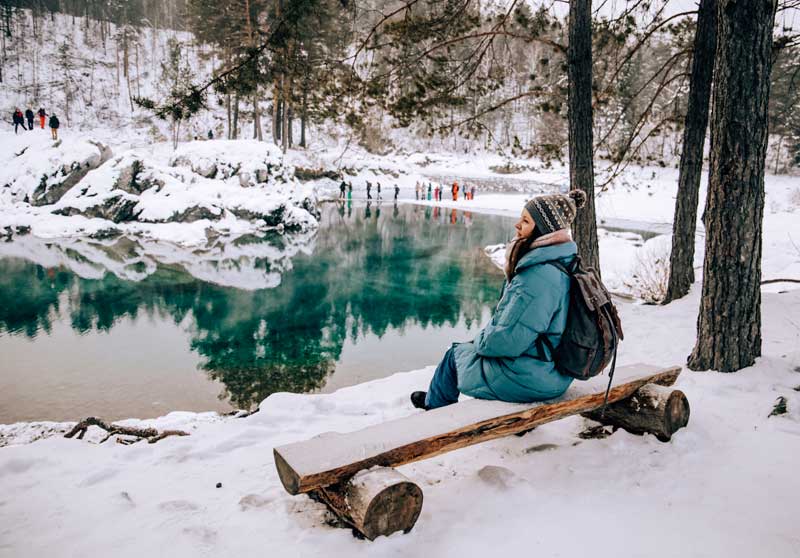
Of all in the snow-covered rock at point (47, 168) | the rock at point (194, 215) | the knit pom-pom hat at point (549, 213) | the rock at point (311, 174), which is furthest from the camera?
the rock at point (311, 174)

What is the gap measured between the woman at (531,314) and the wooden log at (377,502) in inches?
35.0

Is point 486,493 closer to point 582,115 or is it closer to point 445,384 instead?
point 445,384

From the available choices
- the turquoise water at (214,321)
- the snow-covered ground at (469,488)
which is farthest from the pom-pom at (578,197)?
the turquoise water at (214,321)

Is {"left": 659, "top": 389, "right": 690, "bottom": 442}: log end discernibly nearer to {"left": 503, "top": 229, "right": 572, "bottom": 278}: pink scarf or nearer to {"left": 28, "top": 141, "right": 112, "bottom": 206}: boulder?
{"left": 503, "top": 229, "right": 572, "bottom": 278}: pink scarf

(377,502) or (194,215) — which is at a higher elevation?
(194,215)

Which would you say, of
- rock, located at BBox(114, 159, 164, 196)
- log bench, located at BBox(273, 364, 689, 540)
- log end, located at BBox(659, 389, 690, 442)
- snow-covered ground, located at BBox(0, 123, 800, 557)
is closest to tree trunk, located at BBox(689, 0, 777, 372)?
snow-covered ground, located at BBox(0, 123, 800, 557)

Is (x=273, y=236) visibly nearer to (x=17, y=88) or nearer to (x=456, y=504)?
(x=456, y=504)

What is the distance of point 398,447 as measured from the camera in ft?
7.83

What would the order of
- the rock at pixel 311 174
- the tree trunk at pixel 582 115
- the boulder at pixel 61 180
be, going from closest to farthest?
the tree trunk at pixel 582 115
the boulder at pixel 61 180
the rock at pixel 311 174

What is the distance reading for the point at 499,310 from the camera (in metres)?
2.88

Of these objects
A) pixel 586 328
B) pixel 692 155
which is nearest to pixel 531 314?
pixel 586 328

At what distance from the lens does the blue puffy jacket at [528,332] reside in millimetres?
2719

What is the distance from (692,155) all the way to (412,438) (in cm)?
730

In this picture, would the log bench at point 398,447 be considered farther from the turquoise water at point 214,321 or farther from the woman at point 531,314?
the turquoise water at point 214,321
